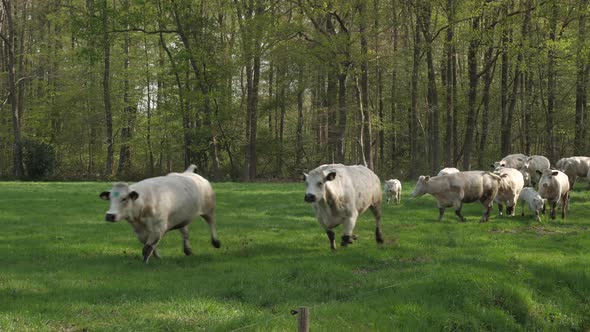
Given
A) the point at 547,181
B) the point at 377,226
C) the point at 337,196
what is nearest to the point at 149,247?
the point at 337,196

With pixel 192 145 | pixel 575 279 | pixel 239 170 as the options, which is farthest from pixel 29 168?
pixel 575 279

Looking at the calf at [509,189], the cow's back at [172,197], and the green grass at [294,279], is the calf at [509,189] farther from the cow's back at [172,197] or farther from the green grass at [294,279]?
the cow's back at [172,197]

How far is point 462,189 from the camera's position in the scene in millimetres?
18484

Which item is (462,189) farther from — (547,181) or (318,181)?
(318,181)

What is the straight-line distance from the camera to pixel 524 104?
46.2 m

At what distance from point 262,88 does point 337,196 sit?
3825 cm

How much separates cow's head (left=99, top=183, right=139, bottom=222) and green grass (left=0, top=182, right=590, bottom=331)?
1.10m

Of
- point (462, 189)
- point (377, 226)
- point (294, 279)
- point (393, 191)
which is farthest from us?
point (393, 191)

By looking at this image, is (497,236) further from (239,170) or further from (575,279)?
(239,170)

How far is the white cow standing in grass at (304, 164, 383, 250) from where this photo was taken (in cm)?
1233

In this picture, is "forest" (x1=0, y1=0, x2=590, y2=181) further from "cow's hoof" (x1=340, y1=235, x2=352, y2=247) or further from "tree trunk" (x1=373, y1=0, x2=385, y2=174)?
"cow's hoof" (x1=340, y1=235, x2=352, y2=247)

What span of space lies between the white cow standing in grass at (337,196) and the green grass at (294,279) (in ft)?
2.32

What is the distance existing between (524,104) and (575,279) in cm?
3827

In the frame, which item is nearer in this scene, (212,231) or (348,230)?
(348,230)
